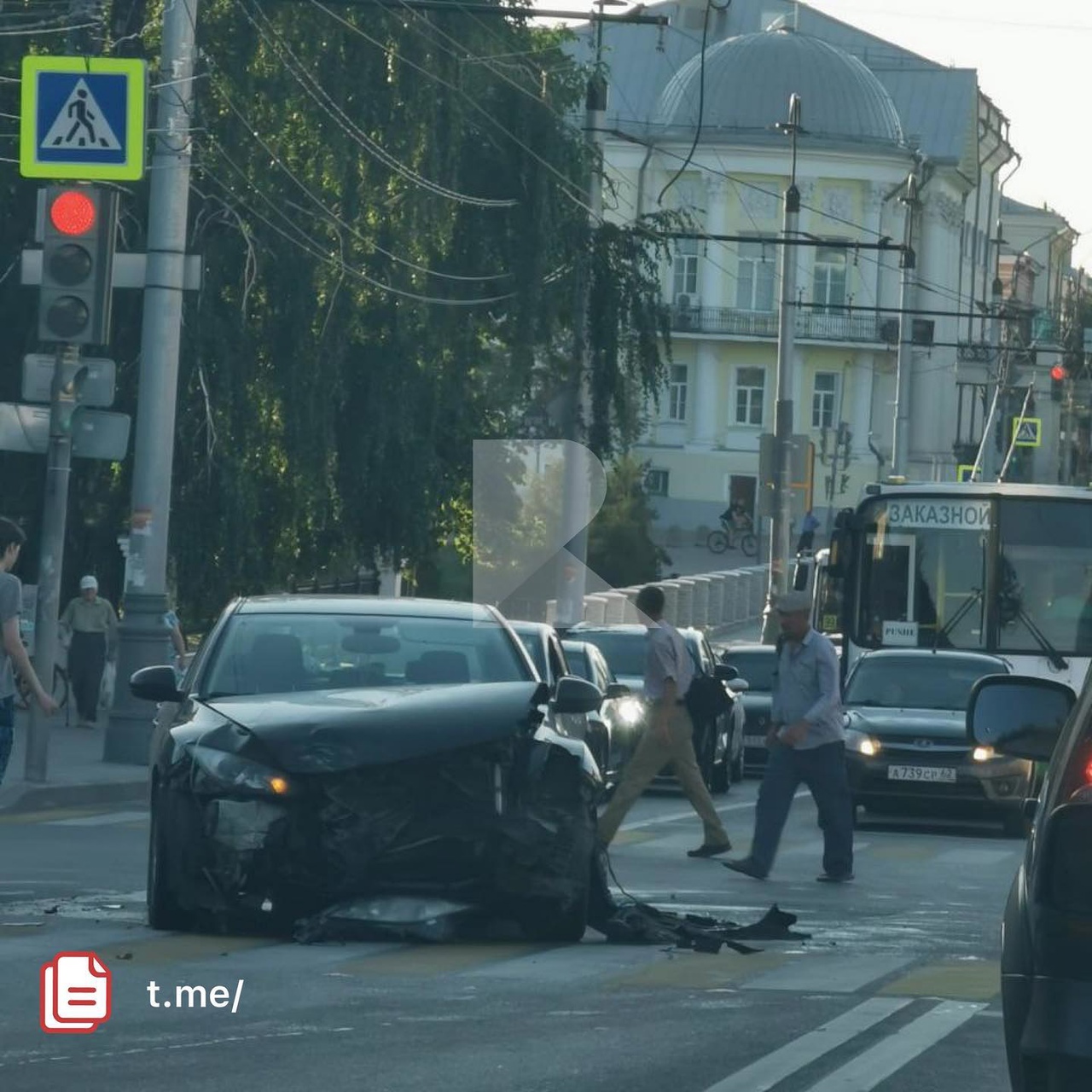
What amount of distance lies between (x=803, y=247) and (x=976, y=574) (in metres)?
61.4

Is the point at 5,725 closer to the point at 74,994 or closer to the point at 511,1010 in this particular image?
the point at 74,994

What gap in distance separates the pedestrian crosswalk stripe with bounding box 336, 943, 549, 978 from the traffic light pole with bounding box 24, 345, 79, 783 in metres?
9.09

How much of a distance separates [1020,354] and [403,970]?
209ft

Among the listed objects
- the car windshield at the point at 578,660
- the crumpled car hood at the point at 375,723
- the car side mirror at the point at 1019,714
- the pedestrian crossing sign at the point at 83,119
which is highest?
the pedestrian crossing sign at the point at 83,119

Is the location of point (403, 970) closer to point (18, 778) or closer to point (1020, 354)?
point (18, 778)

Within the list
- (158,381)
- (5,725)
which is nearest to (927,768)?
(158,381)

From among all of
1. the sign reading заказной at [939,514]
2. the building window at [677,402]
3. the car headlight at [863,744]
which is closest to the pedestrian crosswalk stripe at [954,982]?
the car headlight at [863,744]

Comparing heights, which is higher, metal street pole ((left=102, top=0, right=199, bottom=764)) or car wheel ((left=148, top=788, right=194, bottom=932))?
metal street pole ((left=102, top=0, right=199, bottom=764))

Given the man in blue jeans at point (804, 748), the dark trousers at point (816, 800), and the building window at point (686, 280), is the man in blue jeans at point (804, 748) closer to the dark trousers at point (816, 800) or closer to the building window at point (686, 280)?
the dark trousers at point (816, 800)

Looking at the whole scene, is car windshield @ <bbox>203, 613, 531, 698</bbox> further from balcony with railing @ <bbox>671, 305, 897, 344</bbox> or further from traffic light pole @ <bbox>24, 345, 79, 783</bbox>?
balcony with railing @ <bbox>671, 305, 897, 344</bbox>

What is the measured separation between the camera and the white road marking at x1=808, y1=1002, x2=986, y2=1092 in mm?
7332

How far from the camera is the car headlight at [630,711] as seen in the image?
2450cm

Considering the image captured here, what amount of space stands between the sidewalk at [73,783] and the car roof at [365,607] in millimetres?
6579

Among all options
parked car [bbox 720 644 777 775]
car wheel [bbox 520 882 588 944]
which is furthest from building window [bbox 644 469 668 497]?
car wheel [bbox 520 882 588 944]
